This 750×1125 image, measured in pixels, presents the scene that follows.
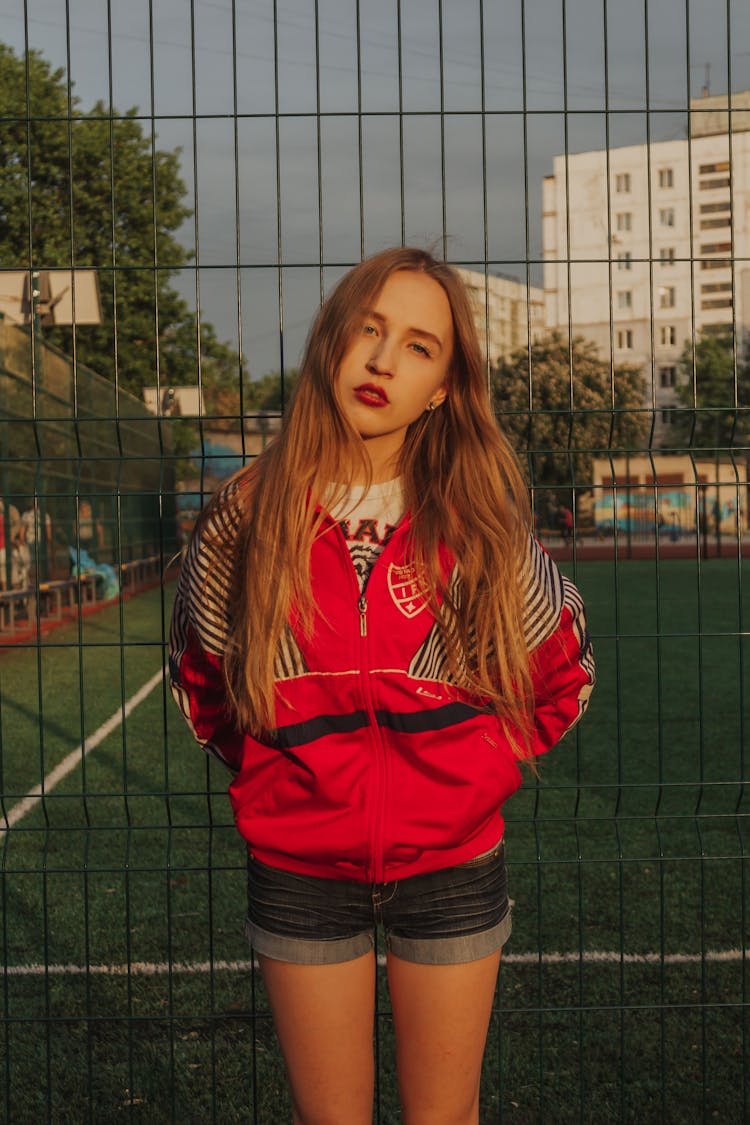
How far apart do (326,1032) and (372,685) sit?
583 millimetres

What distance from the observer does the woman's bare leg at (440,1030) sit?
80.1 inches

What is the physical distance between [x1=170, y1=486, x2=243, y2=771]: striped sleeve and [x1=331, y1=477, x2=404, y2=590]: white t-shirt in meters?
0.19

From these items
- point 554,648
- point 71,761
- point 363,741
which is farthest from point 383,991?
point 71,761

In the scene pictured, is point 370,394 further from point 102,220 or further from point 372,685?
point 102,220

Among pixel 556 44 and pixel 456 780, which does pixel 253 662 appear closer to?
pixel 456 780

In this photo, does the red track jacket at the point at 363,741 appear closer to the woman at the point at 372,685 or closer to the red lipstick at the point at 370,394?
the woman at the point at 372,685

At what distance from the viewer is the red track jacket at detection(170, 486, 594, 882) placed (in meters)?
1.97

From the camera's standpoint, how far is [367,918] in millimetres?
2041

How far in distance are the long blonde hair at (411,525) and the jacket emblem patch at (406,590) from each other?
18mm

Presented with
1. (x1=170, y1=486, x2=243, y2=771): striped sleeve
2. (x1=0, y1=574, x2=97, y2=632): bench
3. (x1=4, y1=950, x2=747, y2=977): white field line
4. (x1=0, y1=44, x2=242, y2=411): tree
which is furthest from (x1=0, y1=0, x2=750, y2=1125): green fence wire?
(x1=0, y1=44, x2=242, y2=411): tree

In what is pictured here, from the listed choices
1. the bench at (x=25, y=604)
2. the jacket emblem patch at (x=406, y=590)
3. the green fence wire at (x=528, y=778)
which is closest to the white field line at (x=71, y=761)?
the green fence wire at (x=528, y=778)

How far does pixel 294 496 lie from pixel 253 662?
283mm

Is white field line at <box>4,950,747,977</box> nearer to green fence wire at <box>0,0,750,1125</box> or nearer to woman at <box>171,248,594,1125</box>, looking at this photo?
green fence wire at <box>0,0,750,1125</box>

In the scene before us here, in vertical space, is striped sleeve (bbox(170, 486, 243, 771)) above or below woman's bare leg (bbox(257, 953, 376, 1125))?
above
